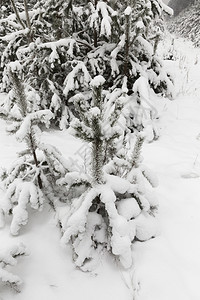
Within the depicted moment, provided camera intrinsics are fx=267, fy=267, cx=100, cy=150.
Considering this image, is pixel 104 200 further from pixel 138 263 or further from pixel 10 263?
pixel 10 263

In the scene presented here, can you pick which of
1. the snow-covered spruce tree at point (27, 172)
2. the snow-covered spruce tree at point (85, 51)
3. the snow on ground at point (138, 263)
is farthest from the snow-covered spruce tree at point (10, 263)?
the snow-covered spruce tree at point (85, 51)

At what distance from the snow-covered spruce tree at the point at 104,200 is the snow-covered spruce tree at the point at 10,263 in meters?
0.41

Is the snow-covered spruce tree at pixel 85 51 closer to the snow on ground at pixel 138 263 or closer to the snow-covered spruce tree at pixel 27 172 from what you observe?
the snow on ground at pixel 138 263

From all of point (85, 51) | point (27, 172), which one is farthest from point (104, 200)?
point (85, 51)

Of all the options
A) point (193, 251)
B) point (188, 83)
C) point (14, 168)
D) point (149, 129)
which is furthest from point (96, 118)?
point (188, 83)

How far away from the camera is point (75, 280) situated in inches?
96.4

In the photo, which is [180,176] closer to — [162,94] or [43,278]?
[43,278]

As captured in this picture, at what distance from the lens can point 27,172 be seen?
2.86 metres

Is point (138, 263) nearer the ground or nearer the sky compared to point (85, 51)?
nearer the ground

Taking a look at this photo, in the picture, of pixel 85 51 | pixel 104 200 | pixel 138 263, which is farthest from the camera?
pixel 85 51

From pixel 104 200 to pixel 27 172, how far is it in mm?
948

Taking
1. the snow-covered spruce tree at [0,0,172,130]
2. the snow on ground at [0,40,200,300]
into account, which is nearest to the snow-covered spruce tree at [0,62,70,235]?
the snow on ground at [0,40,200,300]

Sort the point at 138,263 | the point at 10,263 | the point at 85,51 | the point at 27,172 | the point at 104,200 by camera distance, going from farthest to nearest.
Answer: the point at 85,51
the point at 27,172
the point at 138,263
the point at 104,200
the point at 10,263

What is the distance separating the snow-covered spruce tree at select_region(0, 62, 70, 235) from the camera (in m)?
2.45
